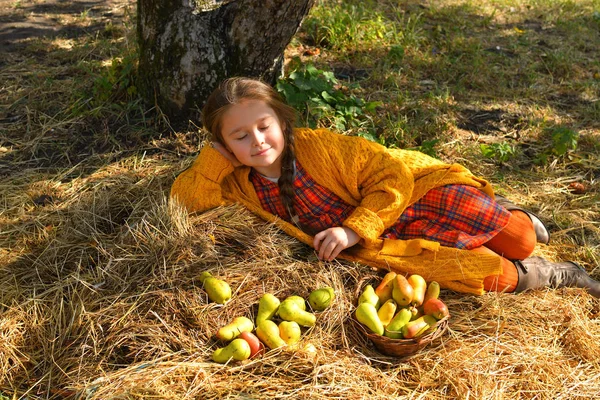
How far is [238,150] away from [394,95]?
93.2 inches

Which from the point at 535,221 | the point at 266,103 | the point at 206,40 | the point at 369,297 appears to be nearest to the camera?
the point at 369,297

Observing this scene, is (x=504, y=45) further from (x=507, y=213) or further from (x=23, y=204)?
(x=23, y=204)

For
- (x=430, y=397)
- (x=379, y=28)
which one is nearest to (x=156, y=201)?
(x=430, y=397)

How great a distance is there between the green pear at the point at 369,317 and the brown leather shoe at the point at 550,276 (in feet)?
2.95

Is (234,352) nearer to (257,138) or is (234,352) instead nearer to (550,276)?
(257,138)

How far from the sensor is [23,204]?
11.6ft

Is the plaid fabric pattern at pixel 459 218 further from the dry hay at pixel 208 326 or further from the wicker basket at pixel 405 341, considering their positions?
the wicker basket at pixel 405 341

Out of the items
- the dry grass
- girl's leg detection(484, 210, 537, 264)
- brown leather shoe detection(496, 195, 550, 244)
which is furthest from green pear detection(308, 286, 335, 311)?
brown leather shoe detection(496, 195, 550, 244)

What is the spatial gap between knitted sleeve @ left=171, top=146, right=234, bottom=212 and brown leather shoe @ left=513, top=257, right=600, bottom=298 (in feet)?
5.57

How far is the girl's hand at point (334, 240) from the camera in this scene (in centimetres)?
289

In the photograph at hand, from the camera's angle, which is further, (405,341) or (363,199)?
(363,199)

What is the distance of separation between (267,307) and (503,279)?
1273 mm

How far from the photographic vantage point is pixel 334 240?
2.88 metres

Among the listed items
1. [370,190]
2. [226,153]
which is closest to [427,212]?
[370,190]
